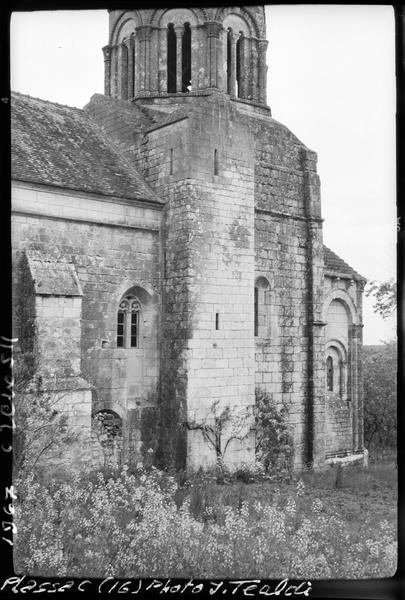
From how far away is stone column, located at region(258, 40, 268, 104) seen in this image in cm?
2095

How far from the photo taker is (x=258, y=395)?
17.5 metres

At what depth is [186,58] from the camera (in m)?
20.4

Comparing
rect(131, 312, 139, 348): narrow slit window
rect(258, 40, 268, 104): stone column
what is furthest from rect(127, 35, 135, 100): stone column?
rect(131, 312, 139, 348): narrow slit window

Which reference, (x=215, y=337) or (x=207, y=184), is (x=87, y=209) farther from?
(x=215, y=337)

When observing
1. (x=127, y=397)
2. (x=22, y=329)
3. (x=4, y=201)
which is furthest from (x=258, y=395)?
(x=4, y=201)

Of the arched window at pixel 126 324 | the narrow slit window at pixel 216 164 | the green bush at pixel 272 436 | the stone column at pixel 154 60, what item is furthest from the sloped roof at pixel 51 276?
the stone column at pixel 154 60

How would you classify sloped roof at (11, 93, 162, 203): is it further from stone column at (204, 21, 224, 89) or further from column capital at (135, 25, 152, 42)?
stone column at (204, 21, 224, 89)

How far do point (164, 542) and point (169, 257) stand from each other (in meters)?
8.29

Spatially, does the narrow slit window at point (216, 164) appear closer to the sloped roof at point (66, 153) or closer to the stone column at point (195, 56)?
the sloped roof at point (66, 153)

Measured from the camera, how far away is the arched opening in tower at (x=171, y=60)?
2007cm

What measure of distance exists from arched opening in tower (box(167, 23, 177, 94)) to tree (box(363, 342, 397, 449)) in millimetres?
12890

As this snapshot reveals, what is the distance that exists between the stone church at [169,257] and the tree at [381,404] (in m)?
7.84

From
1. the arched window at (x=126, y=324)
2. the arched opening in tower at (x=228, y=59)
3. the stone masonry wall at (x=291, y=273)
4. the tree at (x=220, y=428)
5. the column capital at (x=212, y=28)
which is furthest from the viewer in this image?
the arched opening in tower at (x=228, y=59)

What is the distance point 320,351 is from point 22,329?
30.7ft
